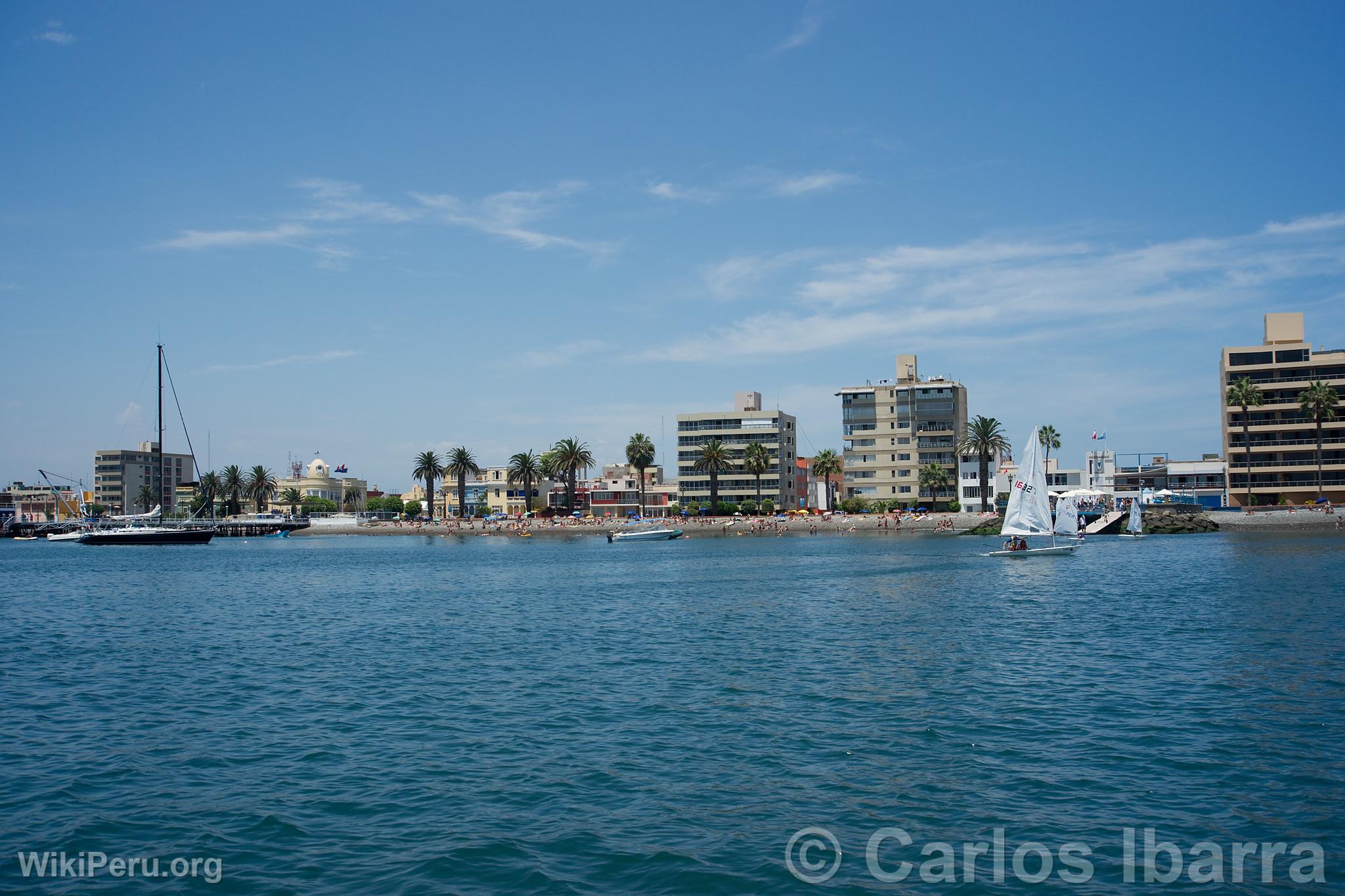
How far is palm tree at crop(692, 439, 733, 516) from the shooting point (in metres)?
178

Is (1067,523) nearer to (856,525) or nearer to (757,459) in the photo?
(856,525)

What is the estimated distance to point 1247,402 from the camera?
439 ft

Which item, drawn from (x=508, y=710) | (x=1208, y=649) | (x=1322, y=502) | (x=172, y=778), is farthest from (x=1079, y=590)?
(x=1322, y=502)

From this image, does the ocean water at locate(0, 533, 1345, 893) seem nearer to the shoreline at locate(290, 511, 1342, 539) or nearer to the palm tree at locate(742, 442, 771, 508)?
the shoreline at locate(290, 511, 1342, 539)

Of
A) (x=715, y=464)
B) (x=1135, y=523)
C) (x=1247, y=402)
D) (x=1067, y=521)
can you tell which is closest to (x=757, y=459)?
(x=715, y=464)

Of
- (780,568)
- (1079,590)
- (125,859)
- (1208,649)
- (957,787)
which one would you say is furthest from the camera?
(780,568)

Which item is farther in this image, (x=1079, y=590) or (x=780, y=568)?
(x=780, y=568)

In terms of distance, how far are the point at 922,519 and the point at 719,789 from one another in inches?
5594

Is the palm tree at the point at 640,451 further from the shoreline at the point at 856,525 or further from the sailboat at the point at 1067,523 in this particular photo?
the sailboat at the point at 1067,523

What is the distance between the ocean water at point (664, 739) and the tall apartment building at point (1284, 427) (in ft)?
351

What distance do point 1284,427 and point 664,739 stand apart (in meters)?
147

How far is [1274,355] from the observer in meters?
142

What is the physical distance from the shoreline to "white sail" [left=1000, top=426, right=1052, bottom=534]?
5728 centimetres

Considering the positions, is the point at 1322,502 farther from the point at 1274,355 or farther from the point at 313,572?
the point at 313,572
